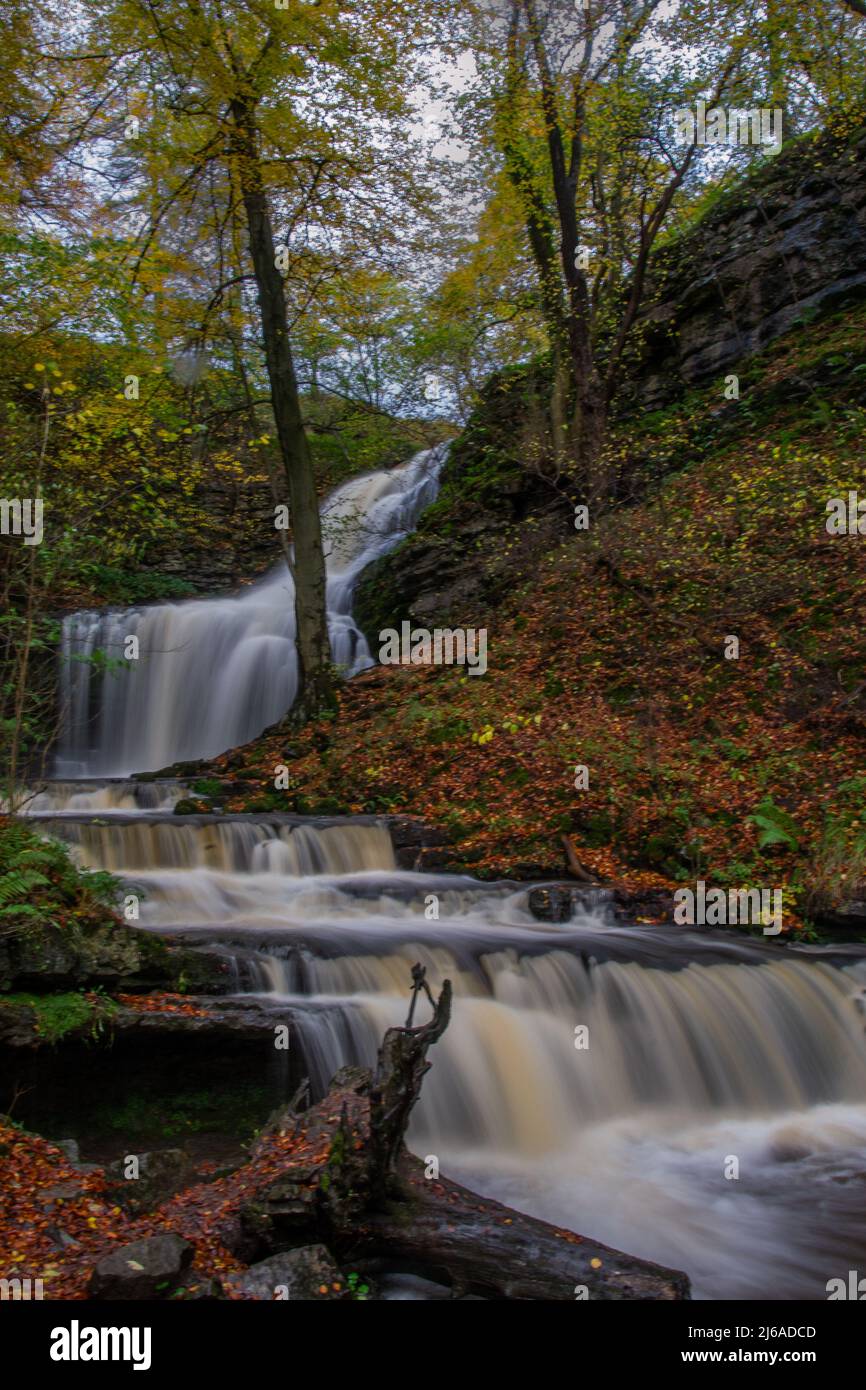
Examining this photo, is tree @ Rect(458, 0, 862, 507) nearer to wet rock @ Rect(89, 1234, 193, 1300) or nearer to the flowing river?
the flowing river

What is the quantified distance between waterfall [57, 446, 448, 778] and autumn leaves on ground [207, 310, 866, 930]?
220 cm

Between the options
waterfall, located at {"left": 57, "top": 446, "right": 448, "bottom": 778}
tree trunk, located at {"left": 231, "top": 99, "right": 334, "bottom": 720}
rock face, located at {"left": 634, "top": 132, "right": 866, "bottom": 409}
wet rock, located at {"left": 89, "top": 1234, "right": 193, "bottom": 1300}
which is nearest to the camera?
wet rock, located at {"left": 89, "top": 1234, "right": 193, "bottom": 1300}

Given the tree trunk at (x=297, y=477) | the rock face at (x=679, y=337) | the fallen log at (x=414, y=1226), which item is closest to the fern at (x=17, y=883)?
the fallen log at (x=414, y=1226)

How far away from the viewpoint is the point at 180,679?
16.2 metres

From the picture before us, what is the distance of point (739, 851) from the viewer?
870 centimetres

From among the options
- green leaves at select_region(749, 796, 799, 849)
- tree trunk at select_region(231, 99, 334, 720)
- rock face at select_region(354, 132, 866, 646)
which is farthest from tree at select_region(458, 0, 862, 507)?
green leaves at select_region(749, 796, 799, 849)

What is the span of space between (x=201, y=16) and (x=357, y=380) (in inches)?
540

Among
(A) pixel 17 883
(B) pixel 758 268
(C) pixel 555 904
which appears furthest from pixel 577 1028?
(B) pixel 758 268

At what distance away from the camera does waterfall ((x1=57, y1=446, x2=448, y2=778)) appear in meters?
15.4

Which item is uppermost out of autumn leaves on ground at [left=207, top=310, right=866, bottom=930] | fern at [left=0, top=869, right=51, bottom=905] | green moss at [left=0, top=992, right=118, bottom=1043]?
autumn leaves on ground at [left=207, top=310, right=866, bottom=930]

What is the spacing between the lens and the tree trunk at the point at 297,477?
12.8 meters

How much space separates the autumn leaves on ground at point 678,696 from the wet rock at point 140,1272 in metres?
6.34

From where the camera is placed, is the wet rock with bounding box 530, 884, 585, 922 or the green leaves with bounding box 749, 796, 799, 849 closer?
the green leaves with bounding box 749, 796, 799, 849

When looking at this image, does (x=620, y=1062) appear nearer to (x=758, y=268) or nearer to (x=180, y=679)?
(x=180, y=679)
